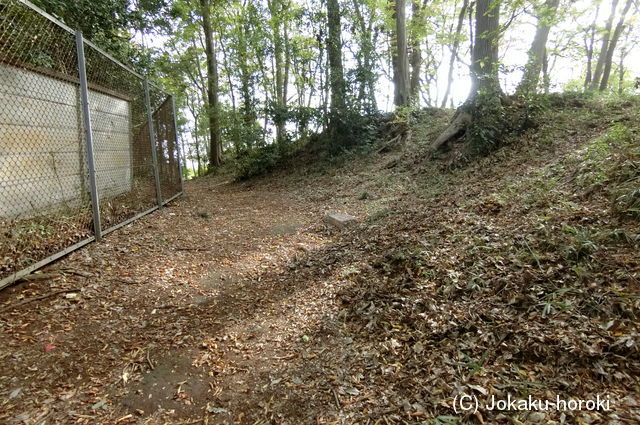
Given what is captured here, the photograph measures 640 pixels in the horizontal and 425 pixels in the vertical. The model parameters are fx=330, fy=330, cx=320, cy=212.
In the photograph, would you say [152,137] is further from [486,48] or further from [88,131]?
[486,48]

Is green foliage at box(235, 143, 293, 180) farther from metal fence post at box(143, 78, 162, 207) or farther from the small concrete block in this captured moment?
the small concrete block

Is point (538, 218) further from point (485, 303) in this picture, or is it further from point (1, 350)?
point (1, 350)

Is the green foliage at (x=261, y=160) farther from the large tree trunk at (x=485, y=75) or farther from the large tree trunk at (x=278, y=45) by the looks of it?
the large tree trunk at (x=485, y=75)

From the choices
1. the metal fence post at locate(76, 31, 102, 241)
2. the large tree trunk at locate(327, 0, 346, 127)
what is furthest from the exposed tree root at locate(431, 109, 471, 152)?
the metal fence post at locate(76, 31, 102, 241)

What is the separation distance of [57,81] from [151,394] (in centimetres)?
402

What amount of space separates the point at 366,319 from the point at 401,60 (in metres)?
9.48

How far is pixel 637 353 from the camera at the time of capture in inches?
64.3

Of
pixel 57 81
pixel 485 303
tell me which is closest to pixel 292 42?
pixel 57 81

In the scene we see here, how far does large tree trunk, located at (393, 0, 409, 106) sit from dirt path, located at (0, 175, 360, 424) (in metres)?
7.76

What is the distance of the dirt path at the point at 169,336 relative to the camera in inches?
72.8

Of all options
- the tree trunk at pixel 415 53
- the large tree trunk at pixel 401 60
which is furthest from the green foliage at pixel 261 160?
the tree trunk at pixel 415 53

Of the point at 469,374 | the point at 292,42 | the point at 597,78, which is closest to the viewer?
the point at 469,374

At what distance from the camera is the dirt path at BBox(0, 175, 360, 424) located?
1850 mm

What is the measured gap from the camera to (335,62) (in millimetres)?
10164
